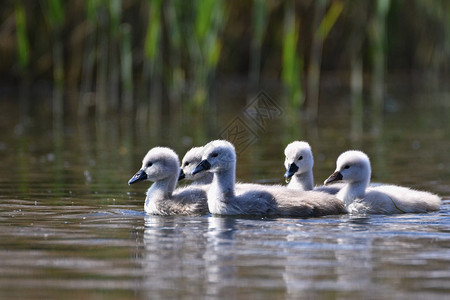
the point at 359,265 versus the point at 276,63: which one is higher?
the point at 276,63

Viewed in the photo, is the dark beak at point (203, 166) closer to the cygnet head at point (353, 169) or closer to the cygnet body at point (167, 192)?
the cygnet body at point (167, 192)

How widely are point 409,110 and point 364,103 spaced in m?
2.03

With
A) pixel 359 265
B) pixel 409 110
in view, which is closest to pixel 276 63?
pixel 409 110

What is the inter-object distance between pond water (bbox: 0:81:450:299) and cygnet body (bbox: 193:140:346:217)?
0.19 metres

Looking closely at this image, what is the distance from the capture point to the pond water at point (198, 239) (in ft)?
18.6

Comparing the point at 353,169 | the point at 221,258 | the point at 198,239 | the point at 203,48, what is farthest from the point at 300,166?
the point at 203,48

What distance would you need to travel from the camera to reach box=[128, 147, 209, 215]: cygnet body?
8.88 metres

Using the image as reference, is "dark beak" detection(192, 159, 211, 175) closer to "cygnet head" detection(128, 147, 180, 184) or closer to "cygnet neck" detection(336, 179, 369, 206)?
"cygnet head" detection(128, 147, 180, 184)

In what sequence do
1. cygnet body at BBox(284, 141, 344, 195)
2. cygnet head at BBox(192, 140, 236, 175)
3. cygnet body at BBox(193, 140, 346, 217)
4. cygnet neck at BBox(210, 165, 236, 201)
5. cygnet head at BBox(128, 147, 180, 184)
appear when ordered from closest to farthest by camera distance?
cygnet body at BBox(193, 140, 346, 217) < cygnet neck at BBox(210, 165, 236, 201) < cygnet head at BBox(192, 140, 236, 175) < cygnet head at BBox(128, 147, 180, 184) < cygnet body at BBox(284, 141, 344, 195)

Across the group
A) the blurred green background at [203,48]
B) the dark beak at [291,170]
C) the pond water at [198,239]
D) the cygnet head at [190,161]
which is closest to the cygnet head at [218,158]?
the pond water at [198,239]

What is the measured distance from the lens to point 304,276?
592 centimetres

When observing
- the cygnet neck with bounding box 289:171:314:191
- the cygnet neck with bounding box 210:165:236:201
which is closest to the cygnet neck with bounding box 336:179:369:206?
the cygnet neck with bounding box 289:171:314:191

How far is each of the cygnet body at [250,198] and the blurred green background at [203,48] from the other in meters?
6.37

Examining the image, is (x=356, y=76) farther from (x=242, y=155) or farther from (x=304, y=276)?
(x=304, y=276)
